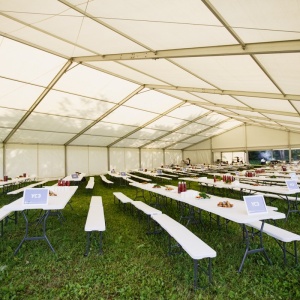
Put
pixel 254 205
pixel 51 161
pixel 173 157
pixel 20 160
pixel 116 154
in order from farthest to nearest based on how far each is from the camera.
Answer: pixel 173 157 < pixel 116 154 < pixel 51 161 < pixel 20 160 < pixel 254 205

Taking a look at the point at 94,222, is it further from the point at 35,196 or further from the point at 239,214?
the point at 239,214

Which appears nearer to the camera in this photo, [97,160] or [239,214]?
[239,214]

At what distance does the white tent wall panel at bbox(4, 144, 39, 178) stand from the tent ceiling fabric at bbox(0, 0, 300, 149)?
106 centimetres

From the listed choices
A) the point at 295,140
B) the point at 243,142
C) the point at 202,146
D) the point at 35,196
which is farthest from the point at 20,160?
the point at 295,140

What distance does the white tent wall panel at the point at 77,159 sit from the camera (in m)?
15.8

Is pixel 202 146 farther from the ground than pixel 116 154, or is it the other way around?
pixel 202 146

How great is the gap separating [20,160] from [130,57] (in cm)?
1103

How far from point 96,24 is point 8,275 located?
164 inches

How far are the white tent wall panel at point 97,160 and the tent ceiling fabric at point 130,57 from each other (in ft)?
16.1

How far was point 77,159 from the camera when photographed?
1627cm

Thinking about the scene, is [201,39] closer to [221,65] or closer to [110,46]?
[221,65]

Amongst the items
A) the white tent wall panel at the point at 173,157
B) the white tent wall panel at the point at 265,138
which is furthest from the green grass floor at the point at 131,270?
the white tent wall panel at the point at 173,157

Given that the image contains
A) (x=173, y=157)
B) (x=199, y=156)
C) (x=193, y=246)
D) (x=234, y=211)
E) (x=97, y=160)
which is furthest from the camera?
(x=199, y=156)

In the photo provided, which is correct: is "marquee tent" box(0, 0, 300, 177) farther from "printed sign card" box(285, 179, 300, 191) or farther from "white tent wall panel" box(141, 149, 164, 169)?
"white tent wall panel" box(141, 149, 164, 169)
